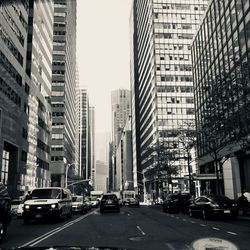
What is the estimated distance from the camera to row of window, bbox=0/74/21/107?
1737 inches

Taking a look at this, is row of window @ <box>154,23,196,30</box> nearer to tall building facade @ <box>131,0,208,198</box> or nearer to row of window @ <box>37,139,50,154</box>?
tall building facade @ <box>131,0,208,198</box>

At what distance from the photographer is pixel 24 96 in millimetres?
55281

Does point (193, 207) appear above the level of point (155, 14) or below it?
below

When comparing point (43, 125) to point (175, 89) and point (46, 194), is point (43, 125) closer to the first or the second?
point (175, 89)

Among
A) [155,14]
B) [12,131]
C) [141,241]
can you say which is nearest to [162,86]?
[155,14]

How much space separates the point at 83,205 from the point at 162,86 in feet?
225

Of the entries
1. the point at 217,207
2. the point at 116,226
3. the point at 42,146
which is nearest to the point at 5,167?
the point at 42,146

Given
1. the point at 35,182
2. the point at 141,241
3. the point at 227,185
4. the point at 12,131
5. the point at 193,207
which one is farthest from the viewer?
the point at 35,182

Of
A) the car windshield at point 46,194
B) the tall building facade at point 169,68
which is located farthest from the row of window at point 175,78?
the car windshield at point 46,194

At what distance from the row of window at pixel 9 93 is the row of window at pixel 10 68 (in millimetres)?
2181

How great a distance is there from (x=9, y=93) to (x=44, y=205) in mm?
32456

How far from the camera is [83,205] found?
3206 cm

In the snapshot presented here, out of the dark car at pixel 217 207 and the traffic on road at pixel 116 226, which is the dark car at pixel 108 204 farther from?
the dark car at pixel 217 207

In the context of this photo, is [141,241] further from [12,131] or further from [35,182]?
[35,182]
